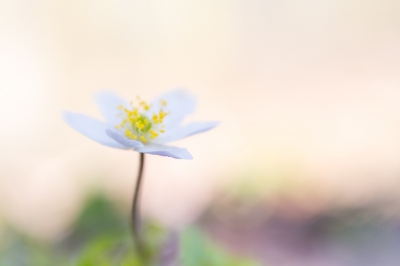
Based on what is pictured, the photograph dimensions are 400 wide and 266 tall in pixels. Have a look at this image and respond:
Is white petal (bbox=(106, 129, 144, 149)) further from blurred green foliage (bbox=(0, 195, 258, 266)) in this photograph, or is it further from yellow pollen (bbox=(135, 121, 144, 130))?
blurred green foliage (bbox=(0, 195, 258, 266))

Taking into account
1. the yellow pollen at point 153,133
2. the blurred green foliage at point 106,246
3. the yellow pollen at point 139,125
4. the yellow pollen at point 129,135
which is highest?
the yellow pollen at point 139,125

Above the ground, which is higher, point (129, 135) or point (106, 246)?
point (129, 135)

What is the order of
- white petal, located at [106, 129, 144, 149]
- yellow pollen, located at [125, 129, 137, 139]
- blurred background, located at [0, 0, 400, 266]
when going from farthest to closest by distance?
blurred background, located at [0, 0, 400, 266] < yellow pollen, located at [125, 129, 137, 139] < white petal, located at [106, 129, 144, 149]

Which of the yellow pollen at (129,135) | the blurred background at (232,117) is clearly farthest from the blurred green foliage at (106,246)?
the yellow pollen at (129,135)

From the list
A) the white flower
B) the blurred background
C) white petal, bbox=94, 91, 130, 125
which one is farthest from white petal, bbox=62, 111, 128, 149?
the blurred background

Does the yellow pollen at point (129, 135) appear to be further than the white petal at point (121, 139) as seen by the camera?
Yes

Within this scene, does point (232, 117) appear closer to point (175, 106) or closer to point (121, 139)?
point (175, 106)

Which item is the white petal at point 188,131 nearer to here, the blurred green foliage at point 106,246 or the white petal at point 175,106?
the white petal at point 175,106

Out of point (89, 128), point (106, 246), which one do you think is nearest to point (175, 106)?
point (89, 128)
